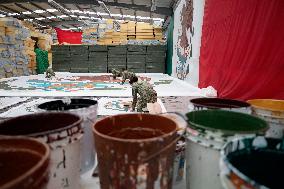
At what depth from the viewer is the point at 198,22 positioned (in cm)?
511

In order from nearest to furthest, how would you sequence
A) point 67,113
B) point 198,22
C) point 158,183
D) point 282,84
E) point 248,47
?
point 158,183
point 67,113
point 282,84
point 248,47
point 198,22

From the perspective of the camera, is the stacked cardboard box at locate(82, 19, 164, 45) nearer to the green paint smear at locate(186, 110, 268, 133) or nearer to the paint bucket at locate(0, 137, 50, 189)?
the green paint smear at locate(186, 110, 268, 133)

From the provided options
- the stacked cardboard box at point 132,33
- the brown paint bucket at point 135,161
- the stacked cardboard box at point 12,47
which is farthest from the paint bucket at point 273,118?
the stacked cardboard box at point 132,33

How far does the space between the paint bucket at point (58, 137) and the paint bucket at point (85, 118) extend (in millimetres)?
121

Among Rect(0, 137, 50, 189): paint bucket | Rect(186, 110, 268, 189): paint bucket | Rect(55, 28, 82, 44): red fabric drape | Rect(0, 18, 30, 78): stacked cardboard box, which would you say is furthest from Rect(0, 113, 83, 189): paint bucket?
Rect(55, 28, 82, 44): red fabric drape

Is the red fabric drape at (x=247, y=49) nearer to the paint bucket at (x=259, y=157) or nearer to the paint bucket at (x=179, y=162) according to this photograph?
the paint bucket at (x=179, y=162)

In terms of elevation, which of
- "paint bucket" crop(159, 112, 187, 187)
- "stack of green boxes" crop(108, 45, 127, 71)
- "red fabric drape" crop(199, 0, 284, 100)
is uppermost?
"stack of green boxes" crop(108, 45, 127, 71)

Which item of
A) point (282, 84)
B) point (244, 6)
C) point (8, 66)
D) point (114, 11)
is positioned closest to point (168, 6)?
point (114, 11)

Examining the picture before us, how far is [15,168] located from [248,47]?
8.65 ft

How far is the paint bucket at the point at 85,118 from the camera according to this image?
1.25 m

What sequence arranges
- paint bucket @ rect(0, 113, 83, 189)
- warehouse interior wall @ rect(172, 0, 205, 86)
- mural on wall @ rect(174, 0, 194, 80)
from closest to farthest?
paint bucket @ rect(0, 113, 83, 189), warehouse interior wall @ rect(172, 0, 205, 86), mural on wall @ rect(174, 0, 194, 80)

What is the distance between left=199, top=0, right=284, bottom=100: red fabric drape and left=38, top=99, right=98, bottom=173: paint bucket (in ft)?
5.93

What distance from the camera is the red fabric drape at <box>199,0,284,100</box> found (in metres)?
2.21

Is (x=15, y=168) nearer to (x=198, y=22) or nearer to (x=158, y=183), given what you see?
(x=158, y=183)
